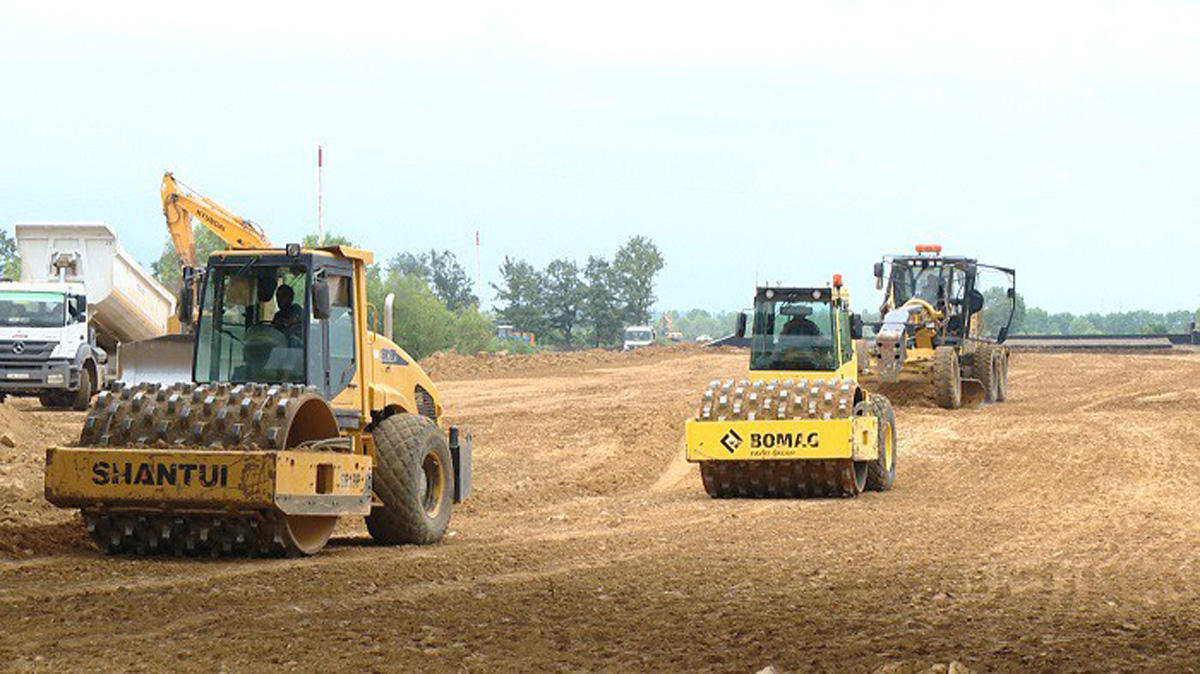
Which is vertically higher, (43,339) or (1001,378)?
(43,339)

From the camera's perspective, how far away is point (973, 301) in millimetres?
34406

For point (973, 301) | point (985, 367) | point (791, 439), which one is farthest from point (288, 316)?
point (985, 367)

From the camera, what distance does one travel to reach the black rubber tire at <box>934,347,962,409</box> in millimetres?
31891

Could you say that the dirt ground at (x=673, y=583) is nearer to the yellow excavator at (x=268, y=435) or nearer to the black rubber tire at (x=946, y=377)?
the yellow excavator at (x=268, y=435)

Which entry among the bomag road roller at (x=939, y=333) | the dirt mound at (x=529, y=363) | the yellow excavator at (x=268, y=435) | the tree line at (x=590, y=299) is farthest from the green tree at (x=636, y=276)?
the yellow excavator at (x=268, y=435)

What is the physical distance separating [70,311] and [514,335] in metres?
91.4

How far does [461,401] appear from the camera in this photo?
36500 mm

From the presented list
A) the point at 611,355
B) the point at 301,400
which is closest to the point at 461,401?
the point at 611,355

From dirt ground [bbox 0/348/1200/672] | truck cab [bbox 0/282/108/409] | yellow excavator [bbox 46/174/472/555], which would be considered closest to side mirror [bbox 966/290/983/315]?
→ dirt ground [bbox 0/348/1200/672]

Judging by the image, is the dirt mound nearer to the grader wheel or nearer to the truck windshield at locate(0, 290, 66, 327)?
the truck windshield at locate(0, 290, 66, 327)

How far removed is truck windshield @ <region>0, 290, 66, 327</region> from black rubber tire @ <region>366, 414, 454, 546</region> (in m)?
19.0

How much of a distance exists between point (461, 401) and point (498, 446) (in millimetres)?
9850

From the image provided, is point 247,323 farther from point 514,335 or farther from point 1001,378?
point 514,335

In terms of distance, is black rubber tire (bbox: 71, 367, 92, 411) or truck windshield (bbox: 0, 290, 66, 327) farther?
black rubber tire (bbox: 71, 367, 92, 411)
